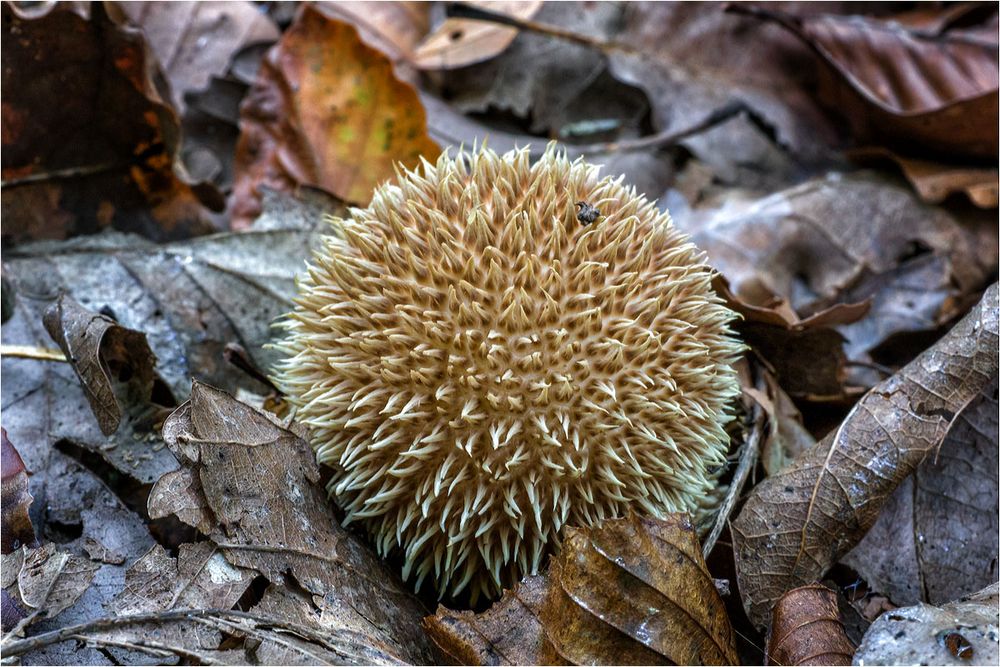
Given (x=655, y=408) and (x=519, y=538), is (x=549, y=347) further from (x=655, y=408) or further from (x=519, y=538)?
(x=519, y=538)

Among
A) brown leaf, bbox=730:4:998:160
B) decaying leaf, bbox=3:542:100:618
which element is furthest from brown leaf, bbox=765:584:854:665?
brown leaf, bbox=730:4:998:160

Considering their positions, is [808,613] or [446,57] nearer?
[808,613]

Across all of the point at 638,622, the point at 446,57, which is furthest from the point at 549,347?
the point at 446,57

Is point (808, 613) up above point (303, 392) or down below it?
below

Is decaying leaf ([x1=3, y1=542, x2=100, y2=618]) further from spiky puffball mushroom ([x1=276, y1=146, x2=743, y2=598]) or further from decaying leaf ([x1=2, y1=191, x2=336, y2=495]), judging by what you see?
spiky puffball mushroom ([x1=276, y1=146, x2=743, y2=598])

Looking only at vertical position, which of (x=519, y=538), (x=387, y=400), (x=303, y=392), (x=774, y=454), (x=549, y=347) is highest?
(x=549, y=347)

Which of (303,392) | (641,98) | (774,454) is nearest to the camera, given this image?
(303,392)

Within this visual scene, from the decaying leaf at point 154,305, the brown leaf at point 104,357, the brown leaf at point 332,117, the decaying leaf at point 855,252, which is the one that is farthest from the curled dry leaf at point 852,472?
the brown leaf at point 332,117
